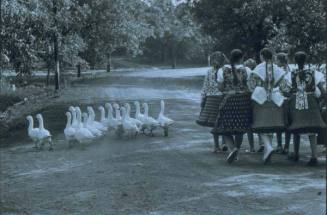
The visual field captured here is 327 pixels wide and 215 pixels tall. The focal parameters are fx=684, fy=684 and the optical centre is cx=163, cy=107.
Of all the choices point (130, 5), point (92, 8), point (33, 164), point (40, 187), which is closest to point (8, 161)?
point (33, 164)

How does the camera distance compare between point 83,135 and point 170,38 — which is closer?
point 83,135

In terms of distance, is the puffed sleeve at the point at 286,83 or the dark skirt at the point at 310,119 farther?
the puffed sleeve at the point at 286,83

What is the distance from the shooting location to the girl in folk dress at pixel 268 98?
450 inches

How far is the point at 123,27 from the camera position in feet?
135

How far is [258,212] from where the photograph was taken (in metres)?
8.07

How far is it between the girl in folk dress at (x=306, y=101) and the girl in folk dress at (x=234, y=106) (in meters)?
0.81

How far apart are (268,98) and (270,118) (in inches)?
13.3

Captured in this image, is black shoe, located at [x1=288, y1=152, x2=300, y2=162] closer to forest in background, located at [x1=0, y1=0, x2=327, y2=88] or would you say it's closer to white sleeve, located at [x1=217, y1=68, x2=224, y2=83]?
white sleeve, located at [x1=217, y1=68, x2=224, y2=83]

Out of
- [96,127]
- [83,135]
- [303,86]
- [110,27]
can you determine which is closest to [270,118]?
[303,86]

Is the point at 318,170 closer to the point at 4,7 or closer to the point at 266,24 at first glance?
the point at 4,7

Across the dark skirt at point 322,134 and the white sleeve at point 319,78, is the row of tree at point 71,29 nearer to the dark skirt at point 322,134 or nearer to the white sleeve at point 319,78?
the white sleeve at point 319,78

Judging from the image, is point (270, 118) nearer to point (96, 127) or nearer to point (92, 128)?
point (92, 128)

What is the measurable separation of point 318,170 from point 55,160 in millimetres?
5095

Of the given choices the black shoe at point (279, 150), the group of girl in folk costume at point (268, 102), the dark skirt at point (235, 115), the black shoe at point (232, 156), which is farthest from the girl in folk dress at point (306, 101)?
the black shoe at point (279, 150)
